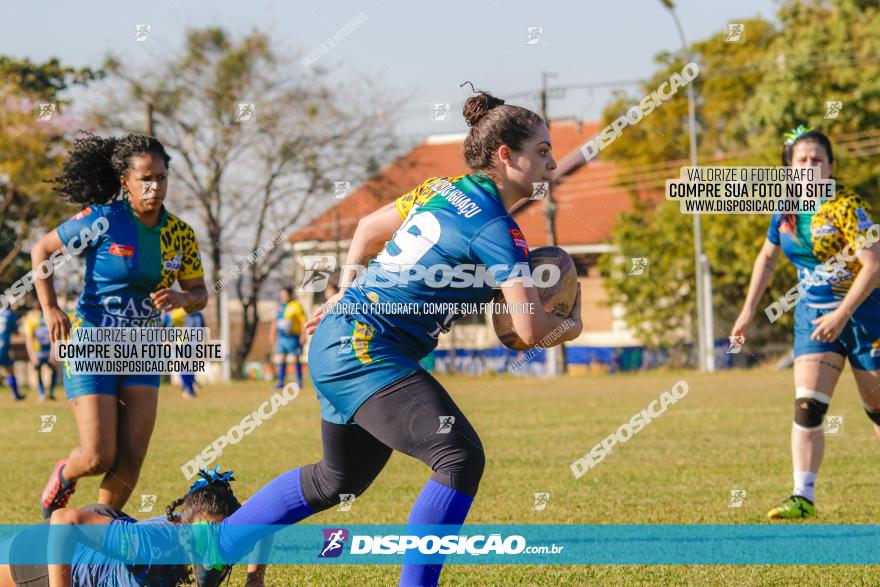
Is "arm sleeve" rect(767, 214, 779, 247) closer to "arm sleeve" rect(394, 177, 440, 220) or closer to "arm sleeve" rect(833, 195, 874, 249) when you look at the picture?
"arm sleeve" rect(833, 195, 874, 249)

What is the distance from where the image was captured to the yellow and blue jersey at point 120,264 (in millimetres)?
6762

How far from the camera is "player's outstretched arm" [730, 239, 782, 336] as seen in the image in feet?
27.2

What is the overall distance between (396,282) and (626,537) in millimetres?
3197

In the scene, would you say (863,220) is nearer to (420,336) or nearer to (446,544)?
(420,336)

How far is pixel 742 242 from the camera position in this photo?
3603cm

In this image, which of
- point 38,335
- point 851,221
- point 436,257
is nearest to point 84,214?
point 436,257

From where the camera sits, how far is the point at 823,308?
8133 mm

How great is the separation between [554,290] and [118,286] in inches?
123

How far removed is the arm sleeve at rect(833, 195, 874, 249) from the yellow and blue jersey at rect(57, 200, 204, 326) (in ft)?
14.2

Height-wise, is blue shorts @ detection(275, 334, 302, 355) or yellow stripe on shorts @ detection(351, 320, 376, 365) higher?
yellow stripe on shorts @ detection(351, 320, 376, 365)

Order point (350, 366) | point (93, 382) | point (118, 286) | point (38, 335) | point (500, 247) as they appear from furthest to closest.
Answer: point (38, 335), point (118, 286), point (93, 382), point (350, 366), point (500, 247)

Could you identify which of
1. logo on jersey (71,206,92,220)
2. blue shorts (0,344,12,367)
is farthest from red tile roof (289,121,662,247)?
logo on jersey (71,206,92,220)

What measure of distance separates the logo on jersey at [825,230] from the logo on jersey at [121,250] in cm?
443

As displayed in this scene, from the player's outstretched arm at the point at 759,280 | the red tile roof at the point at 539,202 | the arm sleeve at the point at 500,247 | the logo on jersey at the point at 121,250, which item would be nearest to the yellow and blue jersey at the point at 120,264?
the logo on jersey at the point at 121,250
